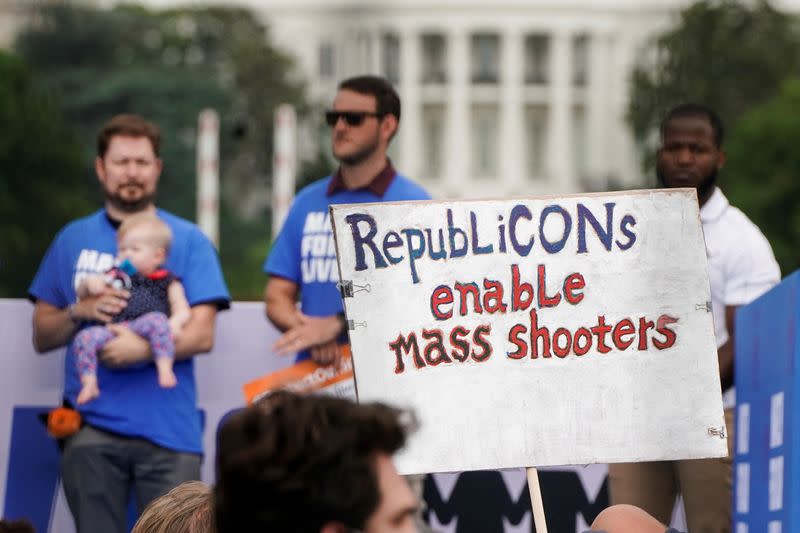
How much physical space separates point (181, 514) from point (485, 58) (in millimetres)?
97143

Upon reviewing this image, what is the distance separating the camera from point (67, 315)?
5.89 metres

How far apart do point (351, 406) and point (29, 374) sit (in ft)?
13.3

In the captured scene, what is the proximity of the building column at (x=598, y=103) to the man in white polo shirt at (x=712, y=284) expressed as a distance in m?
88.4

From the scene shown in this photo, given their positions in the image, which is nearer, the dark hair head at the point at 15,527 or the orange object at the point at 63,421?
the dark hair head at the point at 15,527

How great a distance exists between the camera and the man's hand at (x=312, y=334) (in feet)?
19.6

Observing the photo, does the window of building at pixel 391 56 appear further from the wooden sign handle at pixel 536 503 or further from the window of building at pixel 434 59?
the wooden sign handle at pixel 536 503

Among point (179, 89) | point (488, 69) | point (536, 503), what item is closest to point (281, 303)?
point (536, 503)

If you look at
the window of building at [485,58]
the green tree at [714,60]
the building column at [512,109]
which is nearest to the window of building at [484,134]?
the building column at [512,109]

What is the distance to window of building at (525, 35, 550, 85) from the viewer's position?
326 ft

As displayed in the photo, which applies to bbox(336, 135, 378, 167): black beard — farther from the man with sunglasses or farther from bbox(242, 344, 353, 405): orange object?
bbox(242, 344, 353, 405): orange object

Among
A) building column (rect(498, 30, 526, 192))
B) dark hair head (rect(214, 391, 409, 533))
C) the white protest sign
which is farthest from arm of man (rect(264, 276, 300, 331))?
building column (rect(498, 30, 526, 192))

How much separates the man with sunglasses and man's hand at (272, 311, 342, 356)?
2 centimetres

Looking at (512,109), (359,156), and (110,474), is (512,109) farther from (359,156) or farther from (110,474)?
(110,474)

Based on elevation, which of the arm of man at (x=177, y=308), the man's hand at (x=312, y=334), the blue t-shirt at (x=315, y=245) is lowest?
the man's hand at (x=312, y=334)
